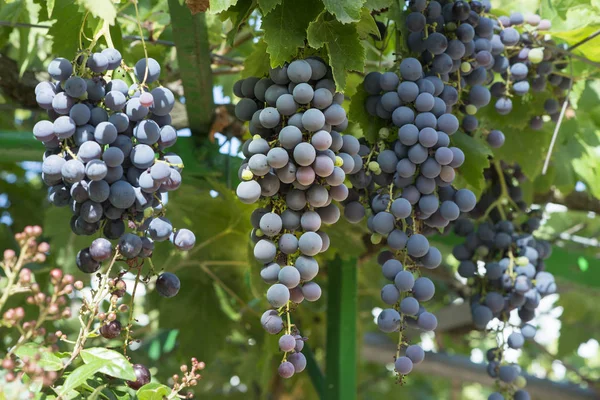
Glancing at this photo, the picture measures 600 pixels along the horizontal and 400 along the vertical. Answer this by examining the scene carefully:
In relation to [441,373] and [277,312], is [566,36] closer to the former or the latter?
[277,312]

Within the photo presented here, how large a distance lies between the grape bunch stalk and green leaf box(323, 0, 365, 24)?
0.19 m

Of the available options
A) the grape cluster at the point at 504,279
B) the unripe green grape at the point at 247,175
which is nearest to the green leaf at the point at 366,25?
the unripe green grape at the point at 247,175

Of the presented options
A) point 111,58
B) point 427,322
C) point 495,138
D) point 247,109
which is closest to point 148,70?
point 111,58

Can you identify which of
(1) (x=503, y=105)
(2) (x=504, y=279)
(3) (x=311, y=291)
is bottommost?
(2) (x=504, y=279)

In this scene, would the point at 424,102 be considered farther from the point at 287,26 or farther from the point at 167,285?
the point at 167,285

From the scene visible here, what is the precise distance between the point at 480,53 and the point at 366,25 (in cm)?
27

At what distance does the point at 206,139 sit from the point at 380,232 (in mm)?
728

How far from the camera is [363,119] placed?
1.36m

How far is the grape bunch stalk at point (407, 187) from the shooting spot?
3.97 ft

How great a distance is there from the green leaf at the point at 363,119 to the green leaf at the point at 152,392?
558mm

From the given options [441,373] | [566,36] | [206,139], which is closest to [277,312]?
[206,139]

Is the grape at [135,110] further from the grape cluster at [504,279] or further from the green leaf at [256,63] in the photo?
the grape cluster at [504,279]

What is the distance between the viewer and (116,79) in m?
1.22

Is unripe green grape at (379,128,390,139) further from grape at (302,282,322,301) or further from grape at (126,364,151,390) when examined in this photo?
grape at (126,364,151,390)
